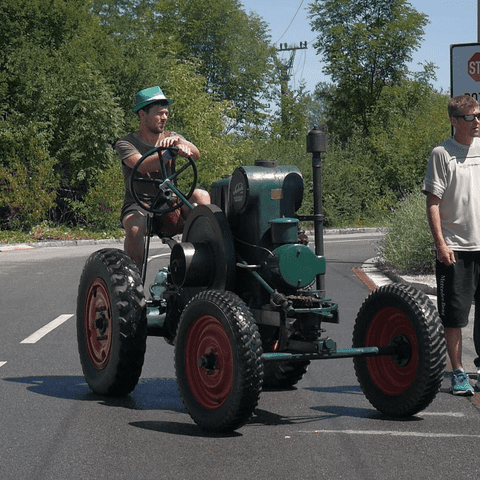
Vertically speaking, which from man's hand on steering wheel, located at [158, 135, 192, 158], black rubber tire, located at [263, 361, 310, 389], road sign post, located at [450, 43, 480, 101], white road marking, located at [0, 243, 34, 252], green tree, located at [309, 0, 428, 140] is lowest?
black rubber tire, located at [263, 361, 310, 389]

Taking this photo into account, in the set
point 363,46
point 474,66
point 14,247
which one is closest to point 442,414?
point 474,66

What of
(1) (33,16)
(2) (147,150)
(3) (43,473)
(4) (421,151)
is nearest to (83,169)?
(1) (33,16)

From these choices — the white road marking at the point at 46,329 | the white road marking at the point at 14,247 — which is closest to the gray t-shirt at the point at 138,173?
the white road marking at the point at 46,329

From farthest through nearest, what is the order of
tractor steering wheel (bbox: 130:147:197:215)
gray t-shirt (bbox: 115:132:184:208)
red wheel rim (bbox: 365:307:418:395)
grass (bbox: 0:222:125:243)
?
grass (bbox: 0:222:125:243)
gray t-shirt (bbox: 115:132:184:208)
tractor steering wheel (bbox: 130:147:197:215)
red wheel rim (bbox: 365:307:418:395)

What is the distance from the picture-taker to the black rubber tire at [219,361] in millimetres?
4863

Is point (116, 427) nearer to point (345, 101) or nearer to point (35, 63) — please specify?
point (35, 63)

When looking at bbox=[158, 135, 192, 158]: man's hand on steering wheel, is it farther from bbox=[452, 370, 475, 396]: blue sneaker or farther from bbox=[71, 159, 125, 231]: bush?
bbox=[71, 159, 125, 231]: bush

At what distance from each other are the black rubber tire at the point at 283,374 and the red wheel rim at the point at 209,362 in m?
1.09

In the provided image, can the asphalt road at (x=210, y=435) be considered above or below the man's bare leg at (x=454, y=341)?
below

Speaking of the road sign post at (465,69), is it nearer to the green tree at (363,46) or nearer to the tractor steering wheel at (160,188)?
the tractor steering wheel at (160,188)

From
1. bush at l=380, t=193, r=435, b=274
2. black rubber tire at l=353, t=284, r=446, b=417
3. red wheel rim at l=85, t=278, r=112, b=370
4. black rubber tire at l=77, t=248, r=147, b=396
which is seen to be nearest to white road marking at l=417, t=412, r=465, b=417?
black rubber tire at l=353, t=284, r=446, b=417

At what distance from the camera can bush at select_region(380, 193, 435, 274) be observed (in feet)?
48.1

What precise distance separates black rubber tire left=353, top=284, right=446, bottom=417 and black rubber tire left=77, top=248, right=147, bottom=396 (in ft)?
4.64

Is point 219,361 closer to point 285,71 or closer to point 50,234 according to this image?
point 50,234
